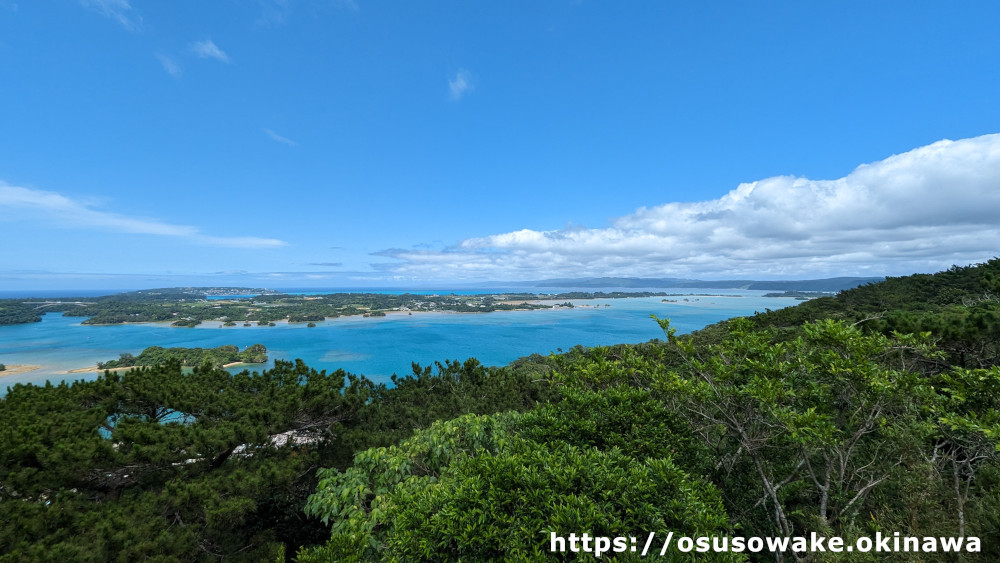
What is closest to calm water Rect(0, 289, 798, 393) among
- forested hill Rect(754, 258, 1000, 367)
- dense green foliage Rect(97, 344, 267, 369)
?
dense green foliage Rect(97, 344, 267, 369)

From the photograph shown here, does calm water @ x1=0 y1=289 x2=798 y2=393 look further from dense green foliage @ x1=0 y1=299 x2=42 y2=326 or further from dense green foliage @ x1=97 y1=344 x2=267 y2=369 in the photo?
dense green foliage @ x1=97 y1=344 x2=267 y2=369

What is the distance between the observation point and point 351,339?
64562 millimetres

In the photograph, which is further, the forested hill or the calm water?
the calm water

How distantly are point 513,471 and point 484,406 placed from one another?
16.0 feet

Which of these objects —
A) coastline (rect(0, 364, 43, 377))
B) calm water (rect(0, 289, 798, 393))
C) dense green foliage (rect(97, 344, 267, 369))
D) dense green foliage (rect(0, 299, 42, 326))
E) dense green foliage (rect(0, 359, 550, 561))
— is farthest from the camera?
dense green foliage (rect(0, 299, 42, 326))

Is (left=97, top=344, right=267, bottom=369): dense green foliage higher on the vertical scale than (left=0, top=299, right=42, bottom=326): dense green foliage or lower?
lower

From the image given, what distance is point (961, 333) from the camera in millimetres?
6484

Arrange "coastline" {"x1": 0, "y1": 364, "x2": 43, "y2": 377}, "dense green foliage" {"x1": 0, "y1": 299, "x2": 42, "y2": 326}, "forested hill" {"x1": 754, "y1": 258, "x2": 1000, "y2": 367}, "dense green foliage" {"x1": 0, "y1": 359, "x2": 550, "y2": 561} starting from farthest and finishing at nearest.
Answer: "dense green foliage" {"x1": 0, "y1": 299, "x2": 42, "y2": 326}
"coastline" {"x1": 0, "y1": 364, "x2": 43, "y2": 377}
"forested hill" {"x1": 754, "y1": 258, "x2": 1000, "y2": 367}
"dense green foliage" {"x1": 0, "y1": 359, "x2": 550, "y2": 561}

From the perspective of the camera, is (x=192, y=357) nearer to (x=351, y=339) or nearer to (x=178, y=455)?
(x=351, y=339)

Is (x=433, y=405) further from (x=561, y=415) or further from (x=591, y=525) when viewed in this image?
Result: (x=591, y=525)

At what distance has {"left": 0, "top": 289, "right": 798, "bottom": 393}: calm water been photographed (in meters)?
45.7

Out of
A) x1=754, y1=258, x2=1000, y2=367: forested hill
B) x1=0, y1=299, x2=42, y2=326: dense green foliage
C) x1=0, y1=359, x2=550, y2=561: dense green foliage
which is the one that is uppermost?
x1=754, y1=258, x2=1000, y2=367: forested hill

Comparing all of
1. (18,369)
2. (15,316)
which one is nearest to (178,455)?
(18,369)

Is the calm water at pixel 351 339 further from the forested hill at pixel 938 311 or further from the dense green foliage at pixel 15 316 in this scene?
the forested hill at pixel 938 311
